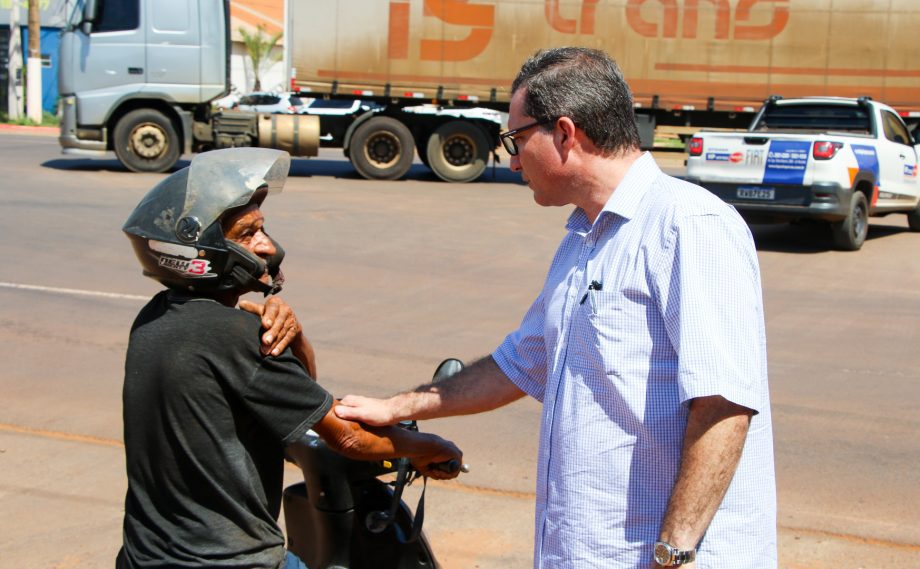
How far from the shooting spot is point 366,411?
9.04ft

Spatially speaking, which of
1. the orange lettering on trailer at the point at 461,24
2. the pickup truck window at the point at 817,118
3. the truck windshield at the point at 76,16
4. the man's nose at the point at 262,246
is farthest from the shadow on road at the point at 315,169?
the man's nose at the point at 262,246

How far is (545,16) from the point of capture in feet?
65.2

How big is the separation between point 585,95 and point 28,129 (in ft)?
106

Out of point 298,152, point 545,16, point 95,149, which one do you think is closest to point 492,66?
point 545,16

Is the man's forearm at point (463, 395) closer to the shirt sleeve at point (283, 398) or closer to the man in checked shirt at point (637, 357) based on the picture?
the man in checked shirt at point (637, 357)

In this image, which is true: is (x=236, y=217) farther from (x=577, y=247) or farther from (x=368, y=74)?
(x=368, y=74)

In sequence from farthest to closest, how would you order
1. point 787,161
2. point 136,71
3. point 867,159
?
1. point 136,71
2. point 867,159
3. point 787,161

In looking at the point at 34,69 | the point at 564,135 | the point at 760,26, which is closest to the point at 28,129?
the point at 34,69

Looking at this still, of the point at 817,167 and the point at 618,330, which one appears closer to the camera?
A: the point at 618,330

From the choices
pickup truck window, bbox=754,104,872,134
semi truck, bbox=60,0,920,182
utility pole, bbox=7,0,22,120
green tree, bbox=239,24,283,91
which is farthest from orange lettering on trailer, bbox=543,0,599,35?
green tree, bbox=239,24,283,91

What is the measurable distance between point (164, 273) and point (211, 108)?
18.1 meters

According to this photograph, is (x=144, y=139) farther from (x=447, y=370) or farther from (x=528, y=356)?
(x=528, y=356)

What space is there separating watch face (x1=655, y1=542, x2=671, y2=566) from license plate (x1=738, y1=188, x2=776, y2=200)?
35.7 ft

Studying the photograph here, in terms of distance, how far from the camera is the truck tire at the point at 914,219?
14797 millimetres
